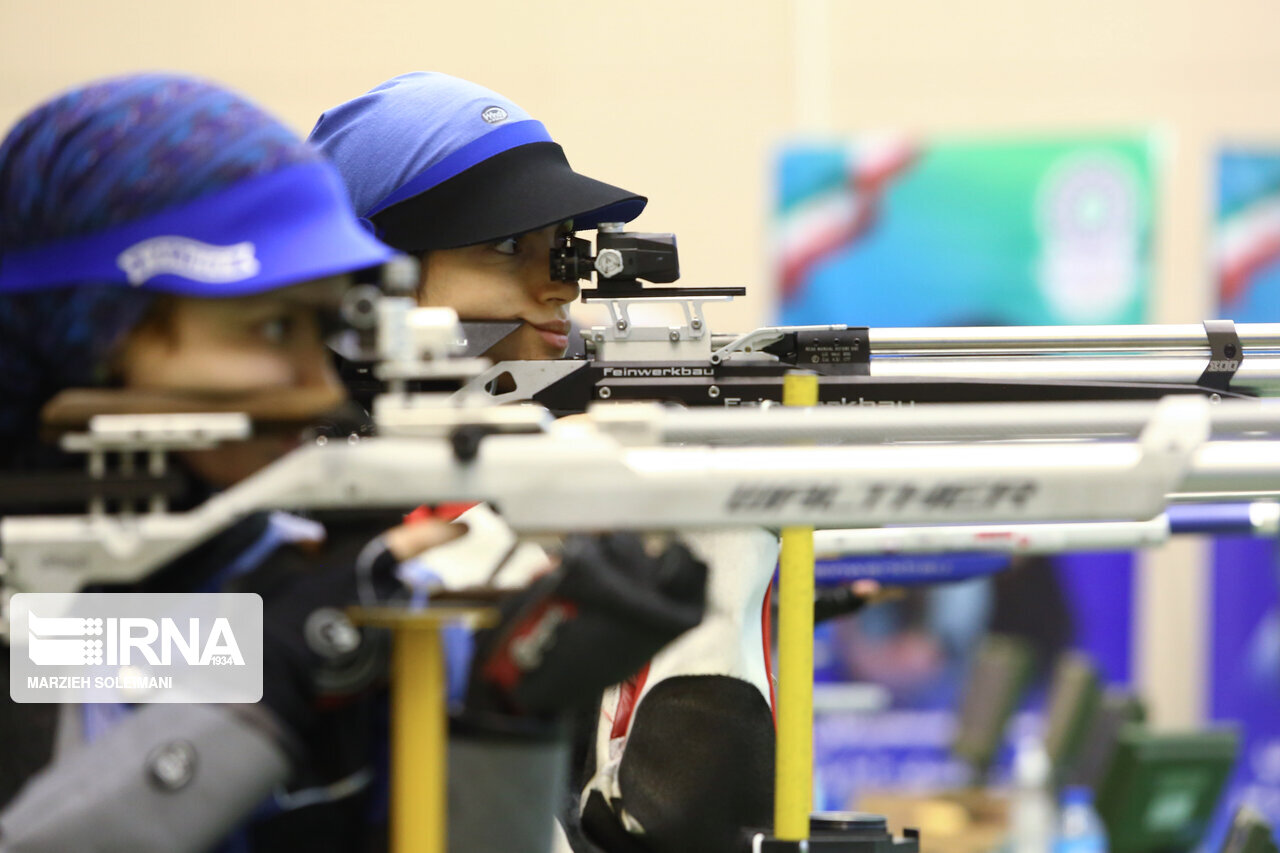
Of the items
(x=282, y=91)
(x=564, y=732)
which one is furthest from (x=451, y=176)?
(x=282, y=91)

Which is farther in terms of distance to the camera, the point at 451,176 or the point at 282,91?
the point at 282,91

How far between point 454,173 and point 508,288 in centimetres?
17

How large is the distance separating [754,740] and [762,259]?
4180mm

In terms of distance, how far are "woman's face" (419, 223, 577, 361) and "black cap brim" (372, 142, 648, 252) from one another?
5 centimetres

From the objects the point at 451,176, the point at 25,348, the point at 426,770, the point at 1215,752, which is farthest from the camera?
the point at 1215,752

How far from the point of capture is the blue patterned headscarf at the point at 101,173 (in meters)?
0.97

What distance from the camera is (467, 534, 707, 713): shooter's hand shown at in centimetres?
85

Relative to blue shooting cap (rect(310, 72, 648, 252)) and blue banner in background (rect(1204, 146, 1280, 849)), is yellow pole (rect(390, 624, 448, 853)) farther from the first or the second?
blue banner in background (rect(1204, 146, 1280, 849))

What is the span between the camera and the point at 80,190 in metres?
0.98

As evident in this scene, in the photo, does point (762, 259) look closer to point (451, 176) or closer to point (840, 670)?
point (840, 670)

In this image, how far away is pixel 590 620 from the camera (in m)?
0.85

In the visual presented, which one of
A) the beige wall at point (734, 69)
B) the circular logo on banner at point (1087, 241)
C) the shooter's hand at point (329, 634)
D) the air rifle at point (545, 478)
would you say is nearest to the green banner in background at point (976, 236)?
the circular logo on banner at point (1087, 241)

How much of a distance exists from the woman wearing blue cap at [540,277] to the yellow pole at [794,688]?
0.14 metres

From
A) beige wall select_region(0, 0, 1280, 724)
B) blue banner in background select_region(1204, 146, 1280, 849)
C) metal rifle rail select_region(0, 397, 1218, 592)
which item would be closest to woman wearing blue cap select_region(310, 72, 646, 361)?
metal rifle rail select_region(0, 397, 1218, 592)
